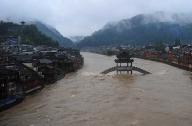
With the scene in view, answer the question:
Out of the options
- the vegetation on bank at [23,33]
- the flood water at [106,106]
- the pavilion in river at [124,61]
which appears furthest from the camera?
the vegetation on bank at [23,33]

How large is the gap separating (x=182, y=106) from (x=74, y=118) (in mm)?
12649

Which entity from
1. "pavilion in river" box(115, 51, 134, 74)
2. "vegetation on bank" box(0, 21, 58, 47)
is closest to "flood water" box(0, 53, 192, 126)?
"pavilion in river" box(115, 51, 134, 74)

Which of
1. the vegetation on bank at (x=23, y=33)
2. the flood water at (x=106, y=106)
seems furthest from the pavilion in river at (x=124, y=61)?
the vegetation on bank at (x=23, y=33)

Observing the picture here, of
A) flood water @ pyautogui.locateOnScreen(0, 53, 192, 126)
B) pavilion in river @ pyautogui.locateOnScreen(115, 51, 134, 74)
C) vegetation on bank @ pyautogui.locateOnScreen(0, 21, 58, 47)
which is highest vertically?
vegetation on bank @ pyautogui.locateOnScreen(0, 21, 58, 47)

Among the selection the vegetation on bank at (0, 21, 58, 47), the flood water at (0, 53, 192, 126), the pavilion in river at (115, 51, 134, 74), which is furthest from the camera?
the vegetation on bank at (0, 21, 58, 47)

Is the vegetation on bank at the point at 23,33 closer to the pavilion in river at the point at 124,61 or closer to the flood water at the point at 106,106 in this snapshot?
the pavilion in river at the point at 124,61

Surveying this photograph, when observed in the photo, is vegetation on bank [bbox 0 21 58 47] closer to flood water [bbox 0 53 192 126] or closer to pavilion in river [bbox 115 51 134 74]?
pavilion in river [bbox 115 51 134 74]

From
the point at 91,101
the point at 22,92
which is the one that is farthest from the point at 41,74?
the point at 91,101

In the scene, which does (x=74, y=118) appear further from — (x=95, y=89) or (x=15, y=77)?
(x=95, y=89)

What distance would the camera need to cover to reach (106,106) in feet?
139

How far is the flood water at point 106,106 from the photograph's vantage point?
35.4 meters

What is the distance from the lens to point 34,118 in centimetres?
3697

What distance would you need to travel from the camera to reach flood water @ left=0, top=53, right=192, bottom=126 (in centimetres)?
3541

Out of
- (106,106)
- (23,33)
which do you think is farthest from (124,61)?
(23,33)
